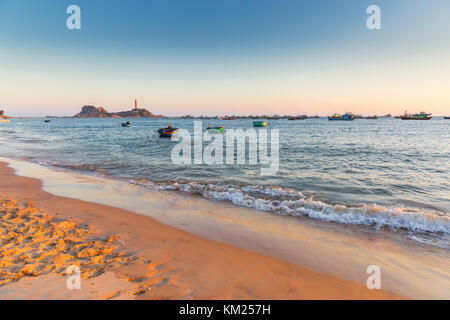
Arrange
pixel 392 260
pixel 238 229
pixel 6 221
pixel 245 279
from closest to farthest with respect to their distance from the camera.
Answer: pixel 245 279
pixel 392 260
pixel 6 221
pixel 238 229

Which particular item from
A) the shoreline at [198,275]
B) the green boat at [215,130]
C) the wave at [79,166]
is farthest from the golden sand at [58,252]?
the green boat at [215,130]

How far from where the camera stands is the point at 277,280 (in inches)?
167

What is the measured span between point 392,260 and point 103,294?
680 centimetres

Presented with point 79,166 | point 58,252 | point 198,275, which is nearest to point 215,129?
point 79,166

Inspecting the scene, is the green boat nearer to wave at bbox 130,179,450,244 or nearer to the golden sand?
wave at bbox 130,179,450,244

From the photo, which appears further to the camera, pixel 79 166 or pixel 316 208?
pixel 79 166

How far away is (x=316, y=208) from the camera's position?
869 cm

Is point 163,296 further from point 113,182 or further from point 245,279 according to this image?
point 113,182

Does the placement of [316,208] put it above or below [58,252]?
below

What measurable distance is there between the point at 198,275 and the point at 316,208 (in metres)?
6.37

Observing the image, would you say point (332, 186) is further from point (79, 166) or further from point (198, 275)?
point (79, 166)

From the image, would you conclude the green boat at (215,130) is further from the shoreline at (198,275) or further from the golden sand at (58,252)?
the golden sand at (58,252)

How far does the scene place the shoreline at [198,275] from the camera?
12.0 feet
